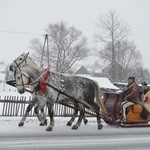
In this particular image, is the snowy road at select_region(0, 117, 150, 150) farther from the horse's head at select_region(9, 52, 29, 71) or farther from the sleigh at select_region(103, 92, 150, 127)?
the horse's head at select_region(9, 52, 29, 71)

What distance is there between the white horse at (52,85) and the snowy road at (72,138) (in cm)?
49

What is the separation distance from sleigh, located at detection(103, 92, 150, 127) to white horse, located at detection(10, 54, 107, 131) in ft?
2.24

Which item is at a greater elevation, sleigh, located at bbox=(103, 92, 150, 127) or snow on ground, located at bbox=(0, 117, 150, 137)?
sleigh, located at bbox=(103, 92, 150, 127)

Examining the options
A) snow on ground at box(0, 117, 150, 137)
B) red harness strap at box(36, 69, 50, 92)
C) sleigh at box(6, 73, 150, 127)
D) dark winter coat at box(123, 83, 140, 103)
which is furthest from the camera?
sleigh at box(6, 73, 150, 127)

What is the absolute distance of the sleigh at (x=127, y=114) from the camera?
12.4 metres

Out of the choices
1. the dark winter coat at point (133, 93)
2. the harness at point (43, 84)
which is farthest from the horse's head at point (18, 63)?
the dark winter coat at point (133, 93)

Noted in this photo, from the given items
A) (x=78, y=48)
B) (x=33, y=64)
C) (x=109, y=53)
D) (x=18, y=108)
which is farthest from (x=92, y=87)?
(x=78, y=48)

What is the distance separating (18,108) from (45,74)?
19.8 ft

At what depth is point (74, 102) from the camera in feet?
39.4

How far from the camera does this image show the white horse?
10812 mm

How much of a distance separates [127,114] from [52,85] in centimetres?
305

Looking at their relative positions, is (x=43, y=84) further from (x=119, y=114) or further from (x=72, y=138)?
(x=119, y=114)

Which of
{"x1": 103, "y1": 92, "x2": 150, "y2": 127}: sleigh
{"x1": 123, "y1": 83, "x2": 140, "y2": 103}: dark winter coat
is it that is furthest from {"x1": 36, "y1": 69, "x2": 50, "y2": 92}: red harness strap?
{"x1": 123, "y1": 83, "x2": 140, "y2": 103}: dark winter coat

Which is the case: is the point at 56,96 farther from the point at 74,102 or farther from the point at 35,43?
the point at 35,43
